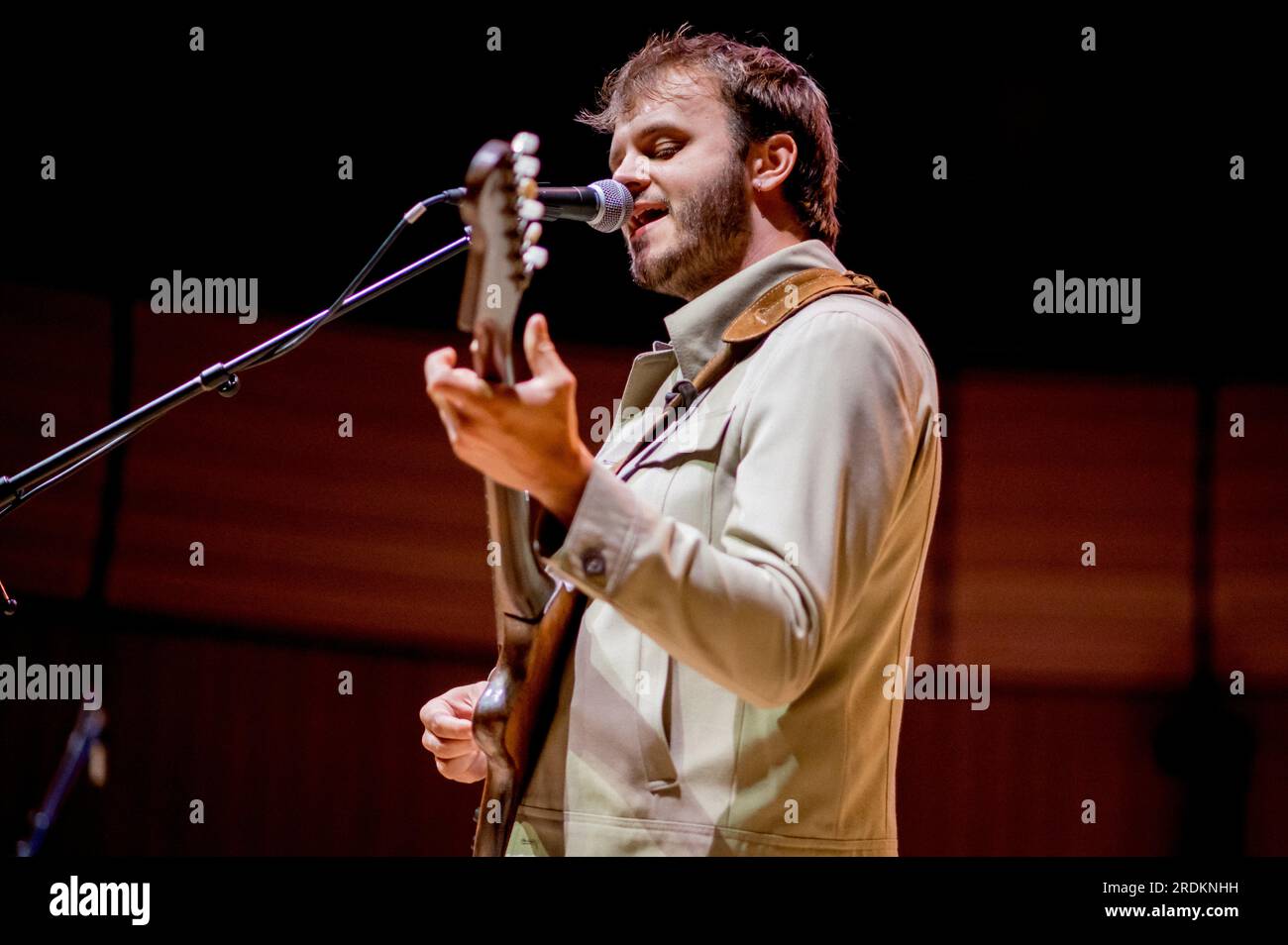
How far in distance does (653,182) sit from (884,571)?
2.45 feet

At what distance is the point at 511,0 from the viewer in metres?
3.42

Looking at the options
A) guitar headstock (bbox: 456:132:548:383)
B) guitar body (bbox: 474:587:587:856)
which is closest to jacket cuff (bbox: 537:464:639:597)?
guitar headstock (bbox: 456:132:548:383)

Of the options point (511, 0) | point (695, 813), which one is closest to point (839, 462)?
point (695, 813)

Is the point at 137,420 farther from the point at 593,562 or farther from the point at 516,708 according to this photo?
the point at 593,562

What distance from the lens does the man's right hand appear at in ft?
6.21

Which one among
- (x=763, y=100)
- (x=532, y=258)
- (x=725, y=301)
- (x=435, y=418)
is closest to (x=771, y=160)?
(x=763, y=100)

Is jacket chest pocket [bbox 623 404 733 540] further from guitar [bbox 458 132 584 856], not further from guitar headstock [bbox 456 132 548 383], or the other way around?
guitar headstock [bbox 456 132 548 383]

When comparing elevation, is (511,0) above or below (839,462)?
above

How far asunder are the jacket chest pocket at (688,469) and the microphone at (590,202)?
34 centimetres

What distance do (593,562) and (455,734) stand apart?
750 mm

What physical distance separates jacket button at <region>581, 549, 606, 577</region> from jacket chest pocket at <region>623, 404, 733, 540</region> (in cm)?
36

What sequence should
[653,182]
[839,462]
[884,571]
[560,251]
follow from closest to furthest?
[839,462] → [884,571] → [653,182] → [560,251]

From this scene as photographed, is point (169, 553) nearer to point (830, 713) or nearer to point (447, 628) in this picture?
point (447, 628)

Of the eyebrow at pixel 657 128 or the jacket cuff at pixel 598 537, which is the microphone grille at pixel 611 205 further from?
the jacket cuff at pixel 598 537
